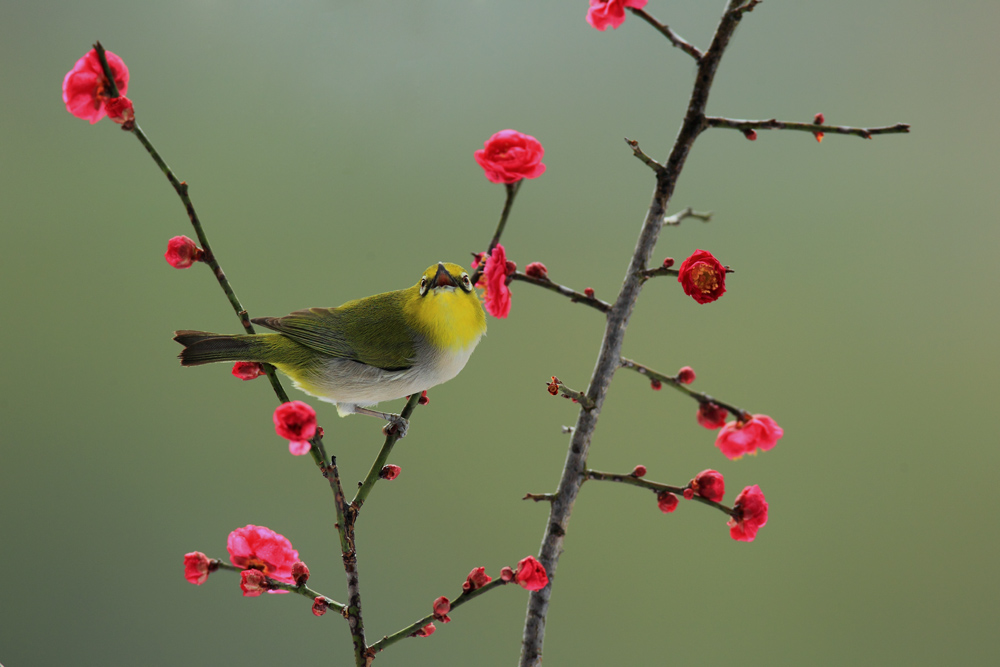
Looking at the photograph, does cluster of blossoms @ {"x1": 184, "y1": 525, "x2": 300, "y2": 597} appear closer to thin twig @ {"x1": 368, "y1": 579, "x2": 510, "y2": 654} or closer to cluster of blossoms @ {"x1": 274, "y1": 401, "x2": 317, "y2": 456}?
thin twig @ {"x1": 368, "y1": 579, "x2": 510, "y2": 654}

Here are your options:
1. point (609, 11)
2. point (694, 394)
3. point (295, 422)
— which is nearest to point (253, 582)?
point (295, 422)

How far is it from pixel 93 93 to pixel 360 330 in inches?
15.8

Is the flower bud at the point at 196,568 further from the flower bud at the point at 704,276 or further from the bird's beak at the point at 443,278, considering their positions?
the flower bud at the point at 704,276

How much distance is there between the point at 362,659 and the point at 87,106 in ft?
2.11

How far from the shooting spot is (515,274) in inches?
30.5

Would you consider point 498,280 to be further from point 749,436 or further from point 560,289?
point 749,436

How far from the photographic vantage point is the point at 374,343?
0.94 metres

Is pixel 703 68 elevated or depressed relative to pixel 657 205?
elevated

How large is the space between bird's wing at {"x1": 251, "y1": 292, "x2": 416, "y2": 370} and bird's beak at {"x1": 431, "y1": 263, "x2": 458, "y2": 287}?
0.36 ft

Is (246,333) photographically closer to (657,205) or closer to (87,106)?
(87,106)

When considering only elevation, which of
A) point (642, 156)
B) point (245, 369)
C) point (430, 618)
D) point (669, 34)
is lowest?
point (430, 618)

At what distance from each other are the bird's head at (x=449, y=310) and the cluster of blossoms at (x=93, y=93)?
36 centimetres

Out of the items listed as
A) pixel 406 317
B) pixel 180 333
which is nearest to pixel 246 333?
→ pixel 180 333

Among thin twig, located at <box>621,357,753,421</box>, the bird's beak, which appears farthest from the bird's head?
thin twig, located at <box>621,357,753,421</box>
